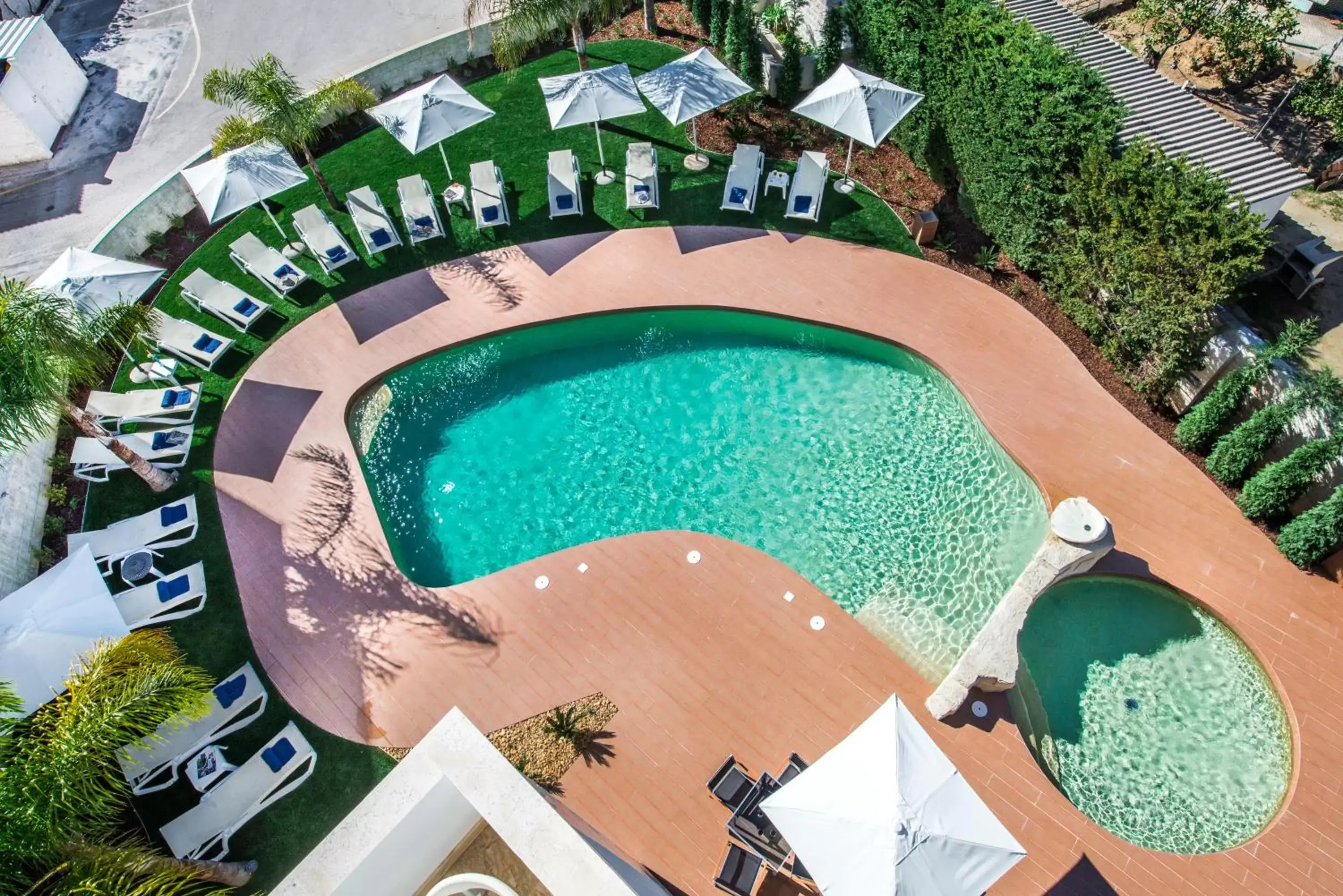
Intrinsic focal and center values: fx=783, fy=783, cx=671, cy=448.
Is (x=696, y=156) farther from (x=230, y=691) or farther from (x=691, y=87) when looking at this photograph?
(x=230, y=691)

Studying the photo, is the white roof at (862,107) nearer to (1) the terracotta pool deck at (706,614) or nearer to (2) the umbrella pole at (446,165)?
(1) the terracotta pool deck at (706,614)

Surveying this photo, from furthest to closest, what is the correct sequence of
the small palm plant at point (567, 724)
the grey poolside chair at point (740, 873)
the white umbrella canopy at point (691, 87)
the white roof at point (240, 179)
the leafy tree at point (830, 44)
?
the leafy tree at point (830, 44) < the white umbrella canopy at point (691, 87) < the white roof at point (240, 179) < the small palm plant at point (567, 724) < the grey poolside chair at point (740, 873)

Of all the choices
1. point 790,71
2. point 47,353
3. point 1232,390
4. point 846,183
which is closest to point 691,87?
point 790,71

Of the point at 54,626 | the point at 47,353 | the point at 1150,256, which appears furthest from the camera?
the point at 1150,256

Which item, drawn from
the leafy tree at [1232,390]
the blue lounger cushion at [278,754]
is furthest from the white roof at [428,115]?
the leafy tree at [1232,390]

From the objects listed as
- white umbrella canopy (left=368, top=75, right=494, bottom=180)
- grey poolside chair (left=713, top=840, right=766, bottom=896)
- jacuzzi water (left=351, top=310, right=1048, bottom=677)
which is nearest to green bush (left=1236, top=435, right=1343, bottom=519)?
jacuzzi water (left=351, top=310, right=1048, bottom=677)

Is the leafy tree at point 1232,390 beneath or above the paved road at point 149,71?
above

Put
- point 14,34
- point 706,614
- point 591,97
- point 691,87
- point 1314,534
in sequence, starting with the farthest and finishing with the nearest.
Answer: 1. point 14,34
2. point 691,87
3. point 591,97
4. point 706,614
5. point 1314,534
